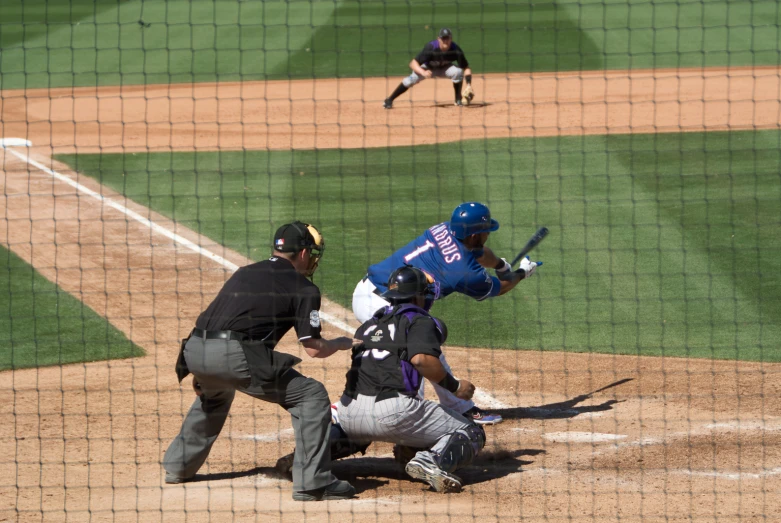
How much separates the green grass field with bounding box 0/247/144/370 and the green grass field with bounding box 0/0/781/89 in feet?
42.2

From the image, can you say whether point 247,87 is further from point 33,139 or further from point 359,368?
point 359,368

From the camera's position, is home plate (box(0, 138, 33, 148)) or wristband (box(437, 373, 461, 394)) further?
home plate (box(0, 138, 33, 148))

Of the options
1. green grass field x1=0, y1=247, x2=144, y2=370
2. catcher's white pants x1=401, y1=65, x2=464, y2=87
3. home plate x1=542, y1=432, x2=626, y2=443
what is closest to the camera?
home plate x1=542, y1=432, x2=626, y2=443

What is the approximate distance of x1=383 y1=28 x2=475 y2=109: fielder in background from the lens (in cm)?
1941

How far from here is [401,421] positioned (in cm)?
624

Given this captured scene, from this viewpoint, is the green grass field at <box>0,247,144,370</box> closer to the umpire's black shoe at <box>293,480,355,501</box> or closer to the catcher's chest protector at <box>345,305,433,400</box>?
the catcher's chest protector at <box>345,305,433,400</box>

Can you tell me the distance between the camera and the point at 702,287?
34.6 feet

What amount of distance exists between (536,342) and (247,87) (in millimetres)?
14273

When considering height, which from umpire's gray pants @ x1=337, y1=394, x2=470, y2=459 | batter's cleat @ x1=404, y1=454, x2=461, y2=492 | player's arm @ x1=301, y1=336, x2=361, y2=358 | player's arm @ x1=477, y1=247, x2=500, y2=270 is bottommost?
batter's cleat @ x1=404, y1=454, x2=461, y2=492

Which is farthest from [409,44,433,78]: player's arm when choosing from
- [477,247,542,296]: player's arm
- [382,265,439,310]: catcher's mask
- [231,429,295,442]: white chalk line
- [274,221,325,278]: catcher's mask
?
[274,221,325,278]: catcher's mask

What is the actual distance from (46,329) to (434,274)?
4223mm

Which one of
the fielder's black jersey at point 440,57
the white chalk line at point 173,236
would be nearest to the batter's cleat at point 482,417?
the white chalk line at point 173,236

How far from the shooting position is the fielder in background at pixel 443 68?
1941 cm

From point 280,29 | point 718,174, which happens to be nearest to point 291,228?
point 718,174
